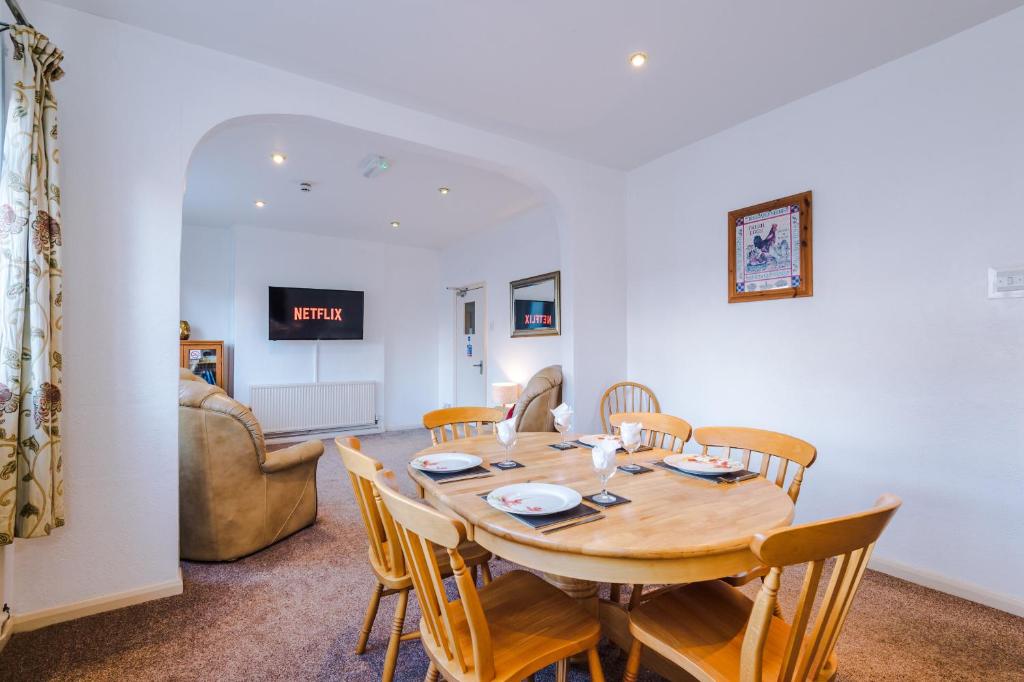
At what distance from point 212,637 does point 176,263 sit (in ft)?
5.49

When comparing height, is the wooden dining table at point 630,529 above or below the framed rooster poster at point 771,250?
below

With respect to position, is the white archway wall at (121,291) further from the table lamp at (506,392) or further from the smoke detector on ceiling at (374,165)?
the table lamp at (506,392)

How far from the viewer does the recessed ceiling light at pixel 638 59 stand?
240 centimetres

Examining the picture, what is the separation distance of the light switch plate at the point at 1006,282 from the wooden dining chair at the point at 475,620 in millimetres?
2376

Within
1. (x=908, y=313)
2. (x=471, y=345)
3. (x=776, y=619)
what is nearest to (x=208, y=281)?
(x=471, y=345)

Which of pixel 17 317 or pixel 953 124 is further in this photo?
pixel 953 124

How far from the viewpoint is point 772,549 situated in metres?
0.94

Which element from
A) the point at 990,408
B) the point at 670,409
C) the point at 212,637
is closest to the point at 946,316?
the point at 990,408

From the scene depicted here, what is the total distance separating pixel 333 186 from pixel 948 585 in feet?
16.2

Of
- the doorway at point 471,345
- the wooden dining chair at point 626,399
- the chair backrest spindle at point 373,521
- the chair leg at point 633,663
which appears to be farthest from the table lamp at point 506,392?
the chair leg at point 633,663

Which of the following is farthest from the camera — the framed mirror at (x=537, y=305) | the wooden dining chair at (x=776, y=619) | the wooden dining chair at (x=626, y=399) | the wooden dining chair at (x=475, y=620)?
the framed mirror at (x=537, y=305)

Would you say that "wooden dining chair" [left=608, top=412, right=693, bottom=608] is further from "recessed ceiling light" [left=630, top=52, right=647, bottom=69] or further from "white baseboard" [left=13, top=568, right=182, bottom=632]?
"white baseboard" [left=13, top=568, right=182, bottom=632]

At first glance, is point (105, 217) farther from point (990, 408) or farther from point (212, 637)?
point (990, 408)

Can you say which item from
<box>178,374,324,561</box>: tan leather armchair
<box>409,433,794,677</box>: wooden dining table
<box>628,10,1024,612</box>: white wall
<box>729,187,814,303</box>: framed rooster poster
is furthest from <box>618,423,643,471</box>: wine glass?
<box>178,374,324,561</box>: tan leather armchair
